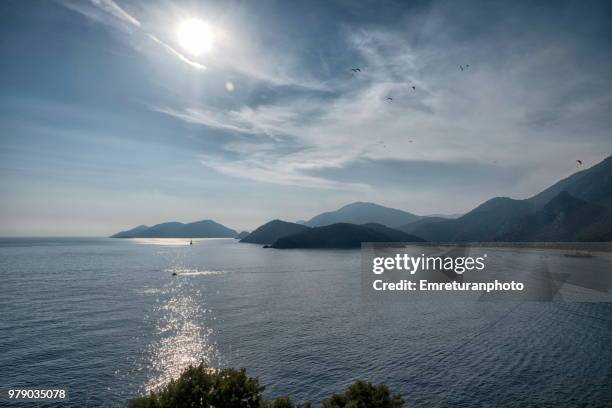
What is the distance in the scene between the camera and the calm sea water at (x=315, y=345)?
147ft

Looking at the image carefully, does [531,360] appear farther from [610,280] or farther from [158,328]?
[610,280]

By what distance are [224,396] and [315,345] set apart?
35577 millimetres

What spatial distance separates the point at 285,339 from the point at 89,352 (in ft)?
103

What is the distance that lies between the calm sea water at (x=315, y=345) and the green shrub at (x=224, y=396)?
15.4 m

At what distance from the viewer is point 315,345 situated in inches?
2372

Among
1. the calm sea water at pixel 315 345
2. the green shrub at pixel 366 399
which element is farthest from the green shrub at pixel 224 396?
the calm sea water at pixel 315 345

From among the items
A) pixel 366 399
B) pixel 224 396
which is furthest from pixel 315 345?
pixel 224 396

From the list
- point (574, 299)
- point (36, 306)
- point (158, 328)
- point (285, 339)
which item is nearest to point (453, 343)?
point (285, 339)

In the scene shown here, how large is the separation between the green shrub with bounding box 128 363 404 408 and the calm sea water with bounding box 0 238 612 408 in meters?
15.4

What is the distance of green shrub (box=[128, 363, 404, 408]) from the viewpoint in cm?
2577

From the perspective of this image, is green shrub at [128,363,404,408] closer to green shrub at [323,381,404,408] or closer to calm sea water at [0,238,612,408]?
green shrub at [323,381,404,408]

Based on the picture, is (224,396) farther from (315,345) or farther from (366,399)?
(315,345)

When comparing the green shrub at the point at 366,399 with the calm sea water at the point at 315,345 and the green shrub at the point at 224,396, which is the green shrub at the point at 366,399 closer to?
the green shrub at the point at 224,396

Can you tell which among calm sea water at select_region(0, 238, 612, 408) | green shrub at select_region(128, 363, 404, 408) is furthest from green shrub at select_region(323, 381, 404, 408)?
calm sea water at select_region(0, 238, 612, 408)
